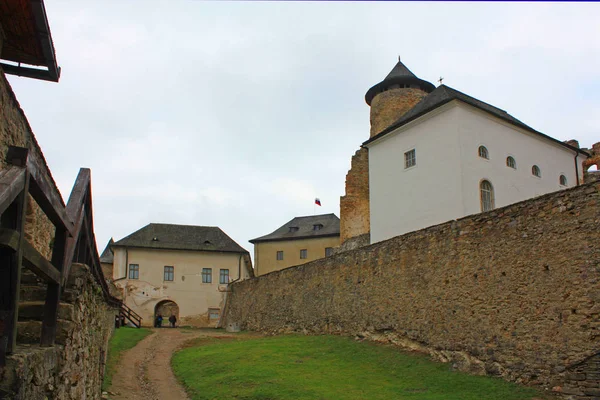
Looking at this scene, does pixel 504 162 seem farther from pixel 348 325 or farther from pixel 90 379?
pixel 90 379

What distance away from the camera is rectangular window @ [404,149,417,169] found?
85.7 feet

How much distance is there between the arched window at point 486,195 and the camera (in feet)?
78.1

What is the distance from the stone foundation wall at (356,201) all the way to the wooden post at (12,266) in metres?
34.5

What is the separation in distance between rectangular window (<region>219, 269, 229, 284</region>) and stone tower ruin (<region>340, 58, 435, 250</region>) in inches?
358

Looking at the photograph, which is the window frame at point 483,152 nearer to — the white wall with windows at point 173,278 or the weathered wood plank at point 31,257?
the weathered wood plank at point 31,257

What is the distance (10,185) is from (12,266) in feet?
2.37

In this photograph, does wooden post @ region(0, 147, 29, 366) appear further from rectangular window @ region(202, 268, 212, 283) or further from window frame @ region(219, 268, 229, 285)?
window frame @ region(219, 268, 229, 285)

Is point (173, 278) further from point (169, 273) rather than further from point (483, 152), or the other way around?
point (483, 152)

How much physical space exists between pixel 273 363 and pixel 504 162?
49.0 ft

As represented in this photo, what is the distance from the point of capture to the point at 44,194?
5086 millimetres

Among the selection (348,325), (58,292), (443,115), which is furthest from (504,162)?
(58,292)

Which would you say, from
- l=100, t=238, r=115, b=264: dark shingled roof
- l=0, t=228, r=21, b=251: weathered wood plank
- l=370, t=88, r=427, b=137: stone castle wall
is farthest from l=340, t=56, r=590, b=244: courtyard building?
l=100, t=238, r=115, b=264: dark shingled roof

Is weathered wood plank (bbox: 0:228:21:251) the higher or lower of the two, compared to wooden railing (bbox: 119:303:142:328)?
higher

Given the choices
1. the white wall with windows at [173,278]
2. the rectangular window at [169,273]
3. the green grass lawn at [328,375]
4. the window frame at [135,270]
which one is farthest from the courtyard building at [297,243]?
the green grass lawn at [328,375]
